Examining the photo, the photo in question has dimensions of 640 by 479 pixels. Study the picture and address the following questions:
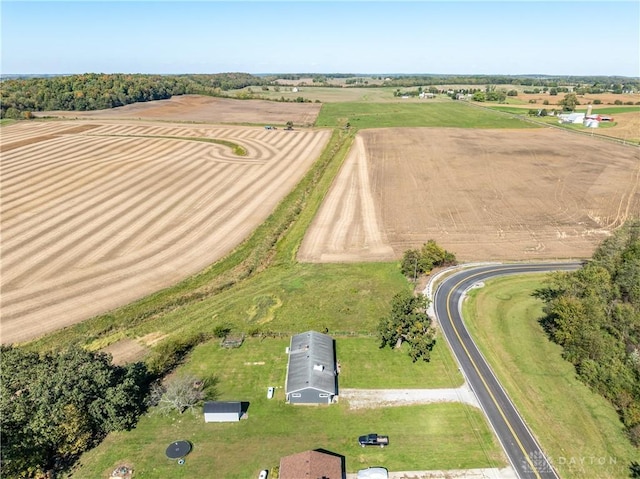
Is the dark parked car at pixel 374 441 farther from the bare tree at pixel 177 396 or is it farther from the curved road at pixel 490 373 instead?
the bare tree at pixel 177 396

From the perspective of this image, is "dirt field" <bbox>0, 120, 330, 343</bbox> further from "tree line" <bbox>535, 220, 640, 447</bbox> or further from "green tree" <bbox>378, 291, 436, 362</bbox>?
"tree line" <bbox>535, 220, 640, 447</bbox>

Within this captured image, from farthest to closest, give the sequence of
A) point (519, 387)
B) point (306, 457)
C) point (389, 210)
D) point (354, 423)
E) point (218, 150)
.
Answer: point (218, 150) → point (389, 210) → point (519, 387) → point (354, 423) → point (306, 457)

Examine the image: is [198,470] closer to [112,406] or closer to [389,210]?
[112,406]

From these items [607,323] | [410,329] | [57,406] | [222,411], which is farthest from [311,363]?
[607,323]

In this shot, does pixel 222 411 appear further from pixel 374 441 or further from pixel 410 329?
pixel 410 329

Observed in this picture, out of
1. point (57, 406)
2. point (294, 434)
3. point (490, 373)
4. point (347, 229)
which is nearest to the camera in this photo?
point (57, 406)

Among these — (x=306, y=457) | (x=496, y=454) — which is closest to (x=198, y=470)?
(x=306, y=457)

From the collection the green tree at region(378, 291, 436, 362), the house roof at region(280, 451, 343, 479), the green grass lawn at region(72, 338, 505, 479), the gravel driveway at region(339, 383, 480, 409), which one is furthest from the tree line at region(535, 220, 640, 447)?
the house roof at region(280, 451, 343, 479)
